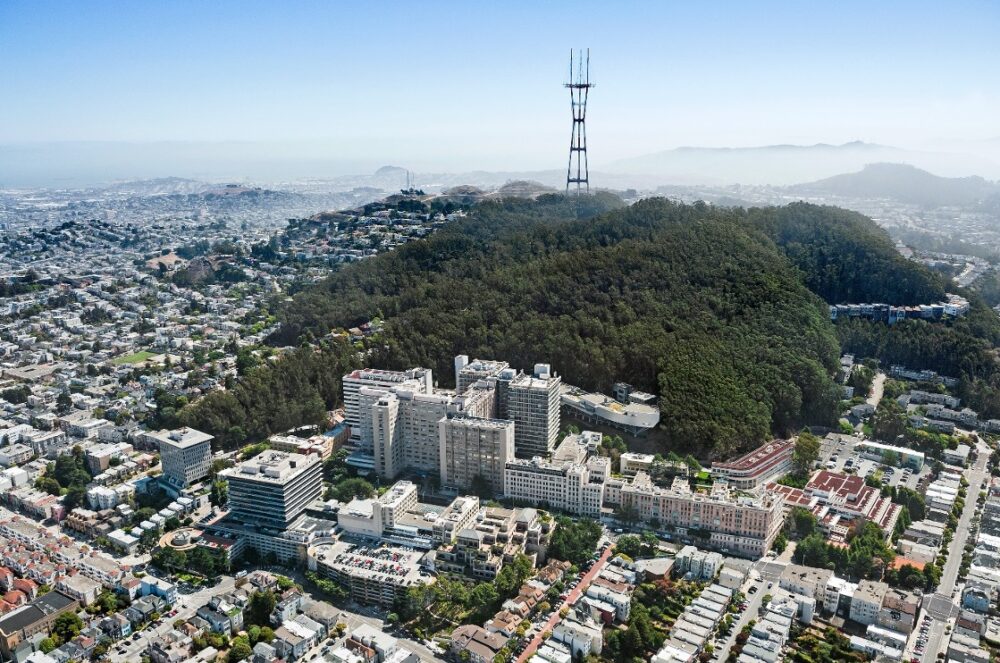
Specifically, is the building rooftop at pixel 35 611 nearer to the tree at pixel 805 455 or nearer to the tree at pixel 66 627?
the tree at pixel 66 627

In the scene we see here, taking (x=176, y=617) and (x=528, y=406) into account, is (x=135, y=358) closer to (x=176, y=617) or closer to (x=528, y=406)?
(x=528, y=406)

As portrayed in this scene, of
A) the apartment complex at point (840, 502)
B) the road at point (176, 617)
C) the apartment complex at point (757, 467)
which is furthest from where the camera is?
the apartment complex at point (757, 467)

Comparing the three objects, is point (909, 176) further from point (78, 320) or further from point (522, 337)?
point (78, 320)

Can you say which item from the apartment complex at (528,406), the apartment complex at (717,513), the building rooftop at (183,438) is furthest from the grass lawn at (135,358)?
the apartment complex at (717,513)

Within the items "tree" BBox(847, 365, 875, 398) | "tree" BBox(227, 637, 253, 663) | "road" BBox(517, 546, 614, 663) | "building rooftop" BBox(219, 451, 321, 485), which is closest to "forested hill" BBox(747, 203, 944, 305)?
"tree" BBox(847, 365, 875, 398)

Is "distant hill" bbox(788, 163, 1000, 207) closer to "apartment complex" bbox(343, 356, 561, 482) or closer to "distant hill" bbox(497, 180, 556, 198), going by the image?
"distant hill" bbox(497, 180, 556, 198)

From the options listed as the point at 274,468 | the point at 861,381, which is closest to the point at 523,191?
the point at 861,381
